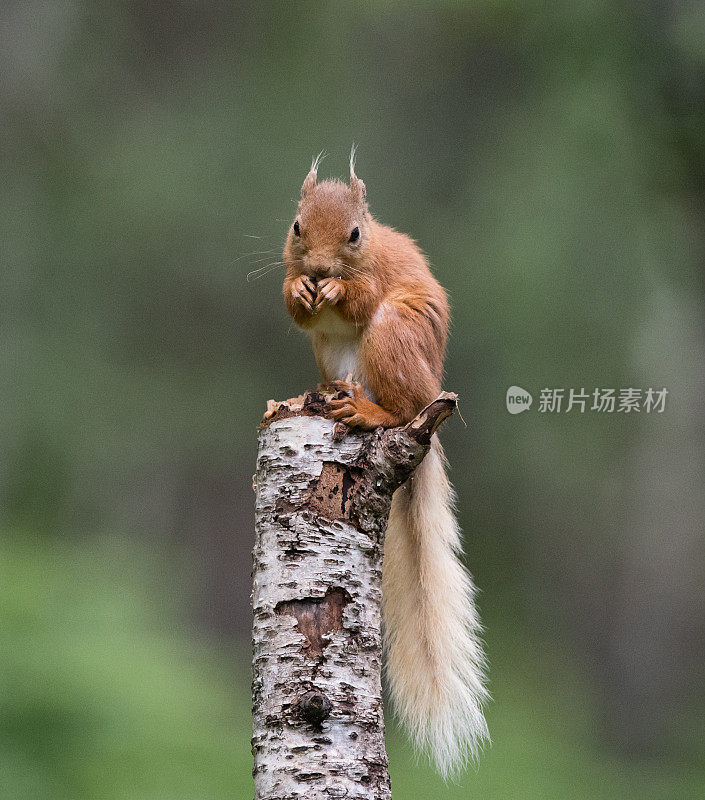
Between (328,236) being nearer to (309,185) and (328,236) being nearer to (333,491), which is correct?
(309,185)

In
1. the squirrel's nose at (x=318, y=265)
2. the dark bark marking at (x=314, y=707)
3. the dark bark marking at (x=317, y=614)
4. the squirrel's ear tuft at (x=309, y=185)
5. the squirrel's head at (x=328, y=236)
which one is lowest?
the dark bark marking at (x=314, y=707)

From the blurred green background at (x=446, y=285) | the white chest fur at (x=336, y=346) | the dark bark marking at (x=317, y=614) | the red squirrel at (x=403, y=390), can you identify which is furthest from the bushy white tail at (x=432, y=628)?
the blurred green background at (x=446, y=285)

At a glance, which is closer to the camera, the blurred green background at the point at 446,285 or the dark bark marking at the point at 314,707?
the dark bark marking at the point at 314,707

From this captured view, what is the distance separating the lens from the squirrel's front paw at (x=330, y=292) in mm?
2801

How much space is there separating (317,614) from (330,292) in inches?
35.4

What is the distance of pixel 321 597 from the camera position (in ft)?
7.84

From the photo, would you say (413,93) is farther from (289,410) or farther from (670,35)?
(289,410)

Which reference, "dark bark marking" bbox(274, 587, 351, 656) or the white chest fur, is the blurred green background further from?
"dark bark marking" bbox(274, 587, 351, 656)

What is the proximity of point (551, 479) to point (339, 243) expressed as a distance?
460 centimetres

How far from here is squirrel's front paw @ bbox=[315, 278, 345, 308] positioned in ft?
9.19

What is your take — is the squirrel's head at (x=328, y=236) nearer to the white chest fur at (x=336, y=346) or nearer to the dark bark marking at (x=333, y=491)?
the white chest fur at (x=336, y=346)

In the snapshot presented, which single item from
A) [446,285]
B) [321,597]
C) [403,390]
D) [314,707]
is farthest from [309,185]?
[446,285]

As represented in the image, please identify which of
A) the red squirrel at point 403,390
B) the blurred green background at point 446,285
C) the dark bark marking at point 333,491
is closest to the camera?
the dark bark marking at point 333,491

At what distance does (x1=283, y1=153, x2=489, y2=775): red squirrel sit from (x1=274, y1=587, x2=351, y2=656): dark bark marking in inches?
19.2
